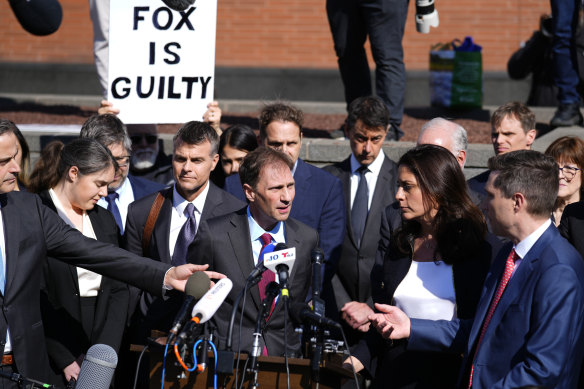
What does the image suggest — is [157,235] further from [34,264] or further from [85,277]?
[34,264]

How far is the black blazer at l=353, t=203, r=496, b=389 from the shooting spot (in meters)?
4.77

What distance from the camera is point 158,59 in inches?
296

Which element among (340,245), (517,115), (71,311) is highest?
(517,115)

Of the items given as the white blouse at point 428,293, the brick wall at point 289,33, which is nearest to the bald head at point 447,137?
the white blouse at point 428,293

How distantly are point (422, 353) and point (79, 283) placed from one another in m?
2.36

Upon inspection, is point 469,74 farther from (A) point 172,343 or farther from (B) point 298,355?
(A) point 172,343

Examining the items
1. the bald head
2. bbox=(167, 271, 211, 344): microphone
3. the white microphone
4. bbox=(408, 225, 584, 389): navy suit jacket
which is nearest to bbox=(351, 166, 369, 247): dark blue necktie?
the bald head

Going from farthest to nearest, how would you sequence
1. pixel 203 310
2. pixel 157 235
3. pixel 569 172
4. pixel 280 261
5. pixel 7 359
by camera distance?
pixel 569 172 → pixel 157 235 → pixel 7 359 → pixel 280 261 → pixel 203 310

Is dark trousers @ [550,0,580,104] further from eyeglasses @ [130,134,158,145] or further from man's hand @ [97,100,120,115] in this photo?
man's hand @ [97,100,120,115]

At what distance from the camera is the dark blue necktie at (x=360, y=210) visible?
6625 millimetres

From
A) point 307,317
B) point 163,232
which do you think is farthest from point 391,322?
point 163,232

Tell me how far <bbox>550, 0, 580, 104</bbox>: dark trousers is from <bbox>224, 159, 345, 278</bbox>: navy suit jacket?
3256 millimetres

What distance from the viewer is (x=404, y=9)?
28.6 feet

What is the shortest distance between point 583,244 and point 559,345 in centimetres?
139
